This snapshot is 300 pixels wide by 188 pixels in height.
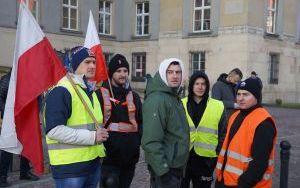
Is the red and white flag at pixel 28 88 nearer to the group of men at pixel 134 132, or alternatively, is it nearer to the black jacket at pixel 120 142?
the group of men at pixel 134 132

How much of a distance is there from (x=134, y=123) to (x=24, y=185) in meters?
2.74

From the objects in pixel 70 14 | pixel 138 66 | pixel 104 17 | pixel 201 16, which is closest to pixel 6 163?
pixel 201 16

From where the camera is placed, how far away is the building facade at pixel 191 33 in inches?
990

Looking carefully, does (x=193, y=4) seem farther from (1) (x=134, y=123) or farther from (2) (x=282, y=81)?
(1) (x=134, y=123)

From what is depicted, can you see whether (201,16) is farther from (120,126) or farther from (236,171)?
(236,171)

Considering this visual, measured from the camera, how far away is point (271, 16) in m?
27.4

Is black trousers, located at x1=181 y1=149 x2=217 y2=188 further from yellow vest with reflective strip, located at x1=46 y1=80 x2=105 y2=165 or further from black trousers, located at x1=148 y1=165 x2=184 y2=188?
yellow vest with reflective strip, located at x1=46 y1=80 x2=105 y2=165

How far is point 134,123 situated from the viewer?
472cm

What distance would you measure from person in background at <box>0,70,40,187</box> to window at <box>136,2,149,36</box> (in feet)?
80.0

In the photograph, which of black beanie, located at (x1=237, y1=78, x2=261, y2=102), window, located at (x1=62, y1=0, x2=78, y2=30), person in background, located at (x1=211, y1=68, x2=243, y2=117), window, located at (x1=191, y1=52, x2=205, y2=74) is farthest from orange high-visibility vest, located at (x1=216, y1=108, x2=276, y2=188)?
window, located at (x1=62, y1=0, x2=78, y2=30)

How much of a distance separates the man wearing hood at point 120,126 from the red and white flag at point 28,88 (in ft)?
2.35

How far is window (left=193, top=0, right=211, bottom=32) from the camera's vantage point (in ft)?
89.6

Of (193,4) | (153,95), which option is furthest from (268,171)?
(193,4)

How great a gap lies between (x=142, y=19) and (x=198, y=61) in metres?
5.75
